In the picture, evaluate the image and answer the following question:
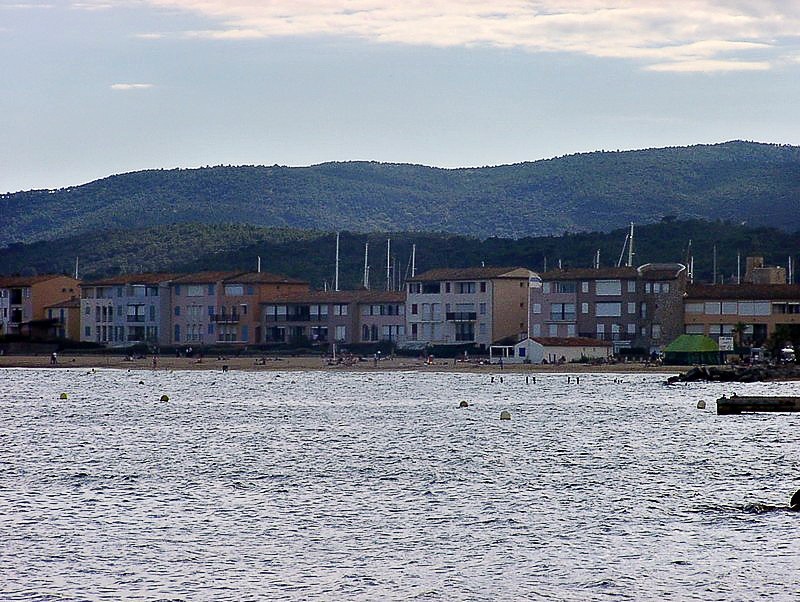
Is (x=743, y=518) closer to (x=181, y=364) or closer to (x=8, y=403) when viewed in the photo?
(x=8, y=403)

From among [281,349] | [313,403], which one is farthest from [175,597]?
[281,349]

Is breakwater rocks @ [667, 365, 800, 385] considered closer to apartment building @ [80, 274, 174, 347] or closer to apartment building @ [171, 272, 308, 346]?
apartment building @ [171, 272, 308, 346]

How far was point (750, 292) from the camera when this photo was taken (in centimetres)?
11444

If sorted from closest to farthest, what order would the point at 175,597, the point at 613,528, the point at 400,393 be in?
the point at 175,597 → the point at 613,528 → the point at 400,393

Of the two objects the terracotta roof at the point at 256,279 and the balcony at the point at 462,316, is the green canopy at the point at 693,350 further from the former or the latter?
the terracotta roof at the point at 256,279

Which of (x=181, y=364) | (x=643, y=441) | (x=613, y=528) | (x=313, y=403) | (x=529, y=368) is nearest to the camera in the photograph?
(x=613, y=528)

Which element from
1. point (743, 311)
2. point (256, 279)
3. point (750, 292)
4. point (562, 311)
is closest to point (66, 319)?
point (256, 279)

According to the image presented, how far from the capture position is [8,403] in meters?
78.0

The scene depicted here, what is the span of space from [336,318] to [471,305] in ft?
47.9

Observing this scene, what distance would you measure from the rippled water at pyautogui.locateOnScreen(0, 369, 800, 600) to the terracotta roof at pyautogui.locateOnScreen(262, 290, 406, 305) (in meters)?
65.6

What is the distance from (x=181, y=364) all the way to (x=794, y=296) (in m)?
49.0

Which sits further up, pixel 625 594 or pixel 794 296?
pixel 794 296

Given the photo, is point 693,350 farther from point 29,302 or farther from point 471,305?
point 29,302

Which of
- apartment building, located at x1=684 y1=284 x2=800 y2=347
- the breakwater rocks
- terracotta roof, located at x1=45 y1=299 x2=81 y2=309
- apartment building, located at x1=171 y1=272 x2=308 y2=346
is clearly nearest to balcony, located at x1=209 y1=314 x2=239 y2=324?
apartment building, located at x1=171 y1=272 x2=308 y2=346
